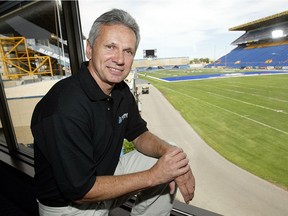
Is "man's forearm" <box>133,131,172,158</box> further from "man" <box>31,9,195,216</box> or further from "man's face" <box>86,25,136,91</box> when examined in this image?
"man's face" <box>86,25,136,91</box>

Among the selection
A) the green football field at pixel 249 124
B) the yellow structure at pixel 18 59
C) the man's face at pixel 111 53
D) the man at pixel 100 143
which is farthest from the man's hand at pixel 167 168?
the green football field at pixel 249 124

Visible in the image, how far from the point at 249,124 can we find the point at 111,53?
24.6 ft

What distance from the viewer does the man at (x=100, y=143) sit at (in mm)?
779

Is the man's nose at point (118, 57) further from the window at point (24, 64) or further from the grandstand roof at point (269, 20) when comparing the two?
the grandstand roof at point (269, 20)

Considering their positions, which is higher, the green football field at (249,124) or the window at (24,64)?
the window at (24,64)

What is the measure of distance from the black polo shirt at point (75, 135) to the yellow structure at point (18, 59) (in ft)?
5.66

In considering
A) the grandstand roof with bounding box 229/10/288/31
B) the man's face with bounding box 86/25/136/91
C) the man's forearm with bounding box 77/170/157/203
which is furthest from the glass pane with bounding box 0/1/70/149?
the grandstand roof with bounding box 229/10/288/31

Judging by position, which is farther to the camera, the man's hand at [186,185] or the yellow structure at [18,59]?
the yellow structure at [18,59]

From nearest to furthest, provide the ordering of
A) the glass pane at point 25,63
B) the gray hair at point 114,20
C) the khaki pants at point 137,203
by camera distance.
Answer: the gray hair at point 114,20
the khaki pants at point 137,203
the glass pane at point 25,63

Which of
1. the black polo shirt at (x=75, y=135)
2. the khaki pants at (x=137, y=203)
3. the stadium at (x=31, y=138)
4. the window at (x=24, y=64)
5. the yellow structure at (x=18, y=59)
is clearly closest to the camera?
the black polo shirt at (x=75, y=135)

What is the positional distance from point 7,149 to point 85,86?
86.7 inches

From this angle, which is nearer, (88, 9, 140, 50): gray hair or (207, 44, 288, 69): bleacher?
(88, 9, 140, 50): gray hair

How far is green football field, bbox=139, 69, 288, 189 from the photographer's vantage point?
438 centimetres

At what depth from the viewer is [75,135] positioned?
78 centimetres
